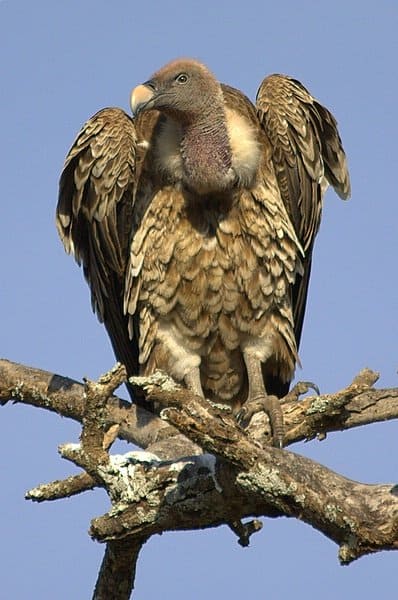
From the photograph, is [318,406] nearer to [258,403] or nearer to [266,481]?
[266,481]

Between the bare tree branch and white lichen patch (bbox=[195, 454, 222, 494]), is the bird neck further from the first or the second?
white lichen patch (bbox=[195, 454, 222, 494])

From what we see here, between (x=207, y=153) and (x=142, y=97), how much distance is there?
649 mm

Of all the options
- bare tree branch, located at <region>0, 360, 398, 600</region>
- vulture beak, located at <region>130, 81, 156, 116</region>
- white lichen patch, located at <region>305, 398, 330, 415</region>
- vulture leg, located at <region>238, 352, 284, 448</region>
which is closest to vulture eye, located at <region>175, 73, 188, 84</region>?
vulture beak, located at <region>130, 81, 156, 116</region>

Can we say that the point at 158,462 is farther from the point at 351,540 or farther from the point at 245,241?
the point at 245,241

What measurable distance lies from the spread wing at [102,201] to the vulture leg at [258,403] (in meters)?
1.12

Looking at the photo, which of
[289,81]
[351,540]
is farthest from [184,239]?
[351,540]

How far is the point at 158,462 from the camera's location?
629cm

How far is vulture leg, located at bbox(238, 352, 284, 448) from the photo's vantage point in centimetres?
775

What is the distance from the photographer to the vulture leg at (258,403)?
25.4 feet

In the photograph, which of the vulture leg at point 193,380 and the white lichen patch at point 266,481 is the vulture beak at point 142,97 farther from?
the white lichen patch at point 266,481

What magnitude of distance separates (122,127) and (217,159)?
80 cm

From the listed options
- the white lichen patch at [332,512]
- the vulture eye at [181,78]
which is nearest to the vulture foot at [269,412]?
the white lichen patch at [332,512]

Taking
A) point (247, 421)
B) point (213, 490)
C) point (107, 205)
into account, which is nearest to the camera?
point (213, 490)

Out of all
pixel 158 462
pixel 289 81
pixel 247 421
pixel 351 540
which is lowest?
pixel 351 540
